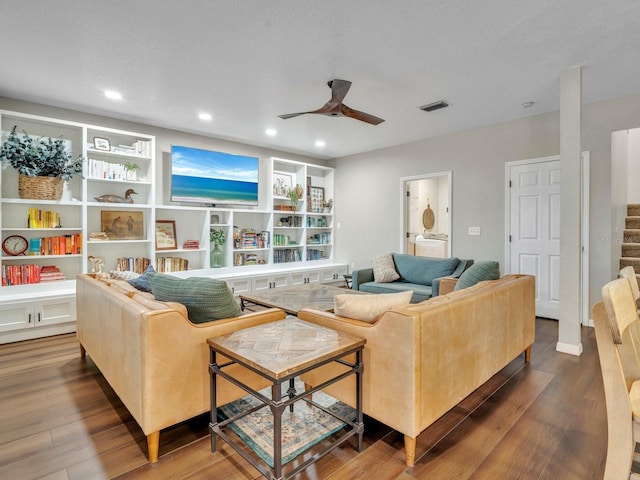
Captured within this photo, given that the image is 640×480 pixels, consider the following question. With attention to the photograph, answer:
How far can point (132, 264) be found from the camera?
449 cm

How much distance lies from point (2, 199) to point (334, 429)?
13.4ft

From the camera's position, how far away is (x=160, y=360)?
1.70 metres

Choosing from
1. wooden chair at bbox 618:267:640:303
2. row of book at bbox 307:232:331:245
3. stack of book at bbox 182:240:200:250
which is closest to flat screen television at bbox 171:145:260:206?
stack of book at bbox 182:240:200:250

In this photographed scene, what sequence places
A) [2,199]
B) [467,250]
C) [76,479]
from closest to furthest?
[76,479] → [2,199] → [467,250]

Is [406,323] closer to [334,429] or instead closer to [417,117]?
[334,429]

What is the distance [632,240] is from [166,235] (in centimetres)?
643

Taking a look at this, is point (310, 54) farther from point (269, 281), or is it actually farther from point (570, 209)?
point (269, 281)

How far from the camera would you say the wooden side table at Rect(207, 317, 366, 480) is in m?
1.42

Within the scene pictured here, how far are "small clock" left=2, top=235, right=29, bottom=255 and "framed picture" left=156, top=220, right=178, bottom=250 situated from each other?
4.61 feet

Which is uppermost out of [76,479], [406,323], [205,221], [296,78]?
[296,78]

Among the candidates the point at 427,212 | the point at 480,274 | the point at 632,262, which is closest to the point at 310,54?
the point at 480,274

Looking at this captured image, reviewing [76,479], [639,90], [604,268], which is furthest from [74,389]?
[639,90]

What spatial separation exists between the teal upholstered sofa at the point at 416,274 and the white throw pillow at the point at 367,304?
249 centimetres

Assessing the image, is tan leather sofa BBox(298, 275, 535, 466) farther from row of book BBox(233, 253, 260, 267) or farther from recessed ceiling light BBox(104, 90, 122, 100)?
row of book BBox(233, 253, 260, 267)
